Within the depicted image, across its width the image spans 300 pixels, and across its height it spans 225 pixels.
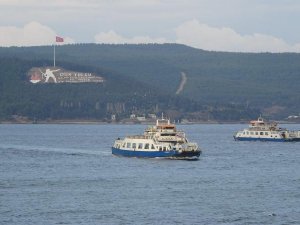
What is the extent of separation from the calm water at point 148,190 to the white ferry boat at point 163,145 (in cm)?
183

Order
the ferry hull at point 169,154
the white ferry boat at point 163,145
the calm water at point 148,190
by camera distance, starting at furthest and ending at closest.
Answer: the white ferry boat at point 163,145 → the ferry hull at point 169,154 → the calm water at point 148,190

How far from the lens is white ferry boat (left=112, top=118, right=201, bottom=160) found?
466 ft

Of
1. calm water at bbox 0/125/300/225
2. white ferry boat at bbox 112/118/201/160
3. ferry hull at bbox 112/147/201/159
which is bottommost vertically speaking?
calm water at bbox 0/125/300/225

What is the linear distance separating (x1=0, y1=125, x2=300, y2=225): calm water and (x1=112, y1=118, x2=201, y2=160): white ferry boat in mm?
1834

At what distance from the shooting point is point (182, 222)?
275ft

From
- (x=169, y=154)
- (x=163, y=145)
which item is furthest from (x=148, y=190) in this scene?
(x=163, y=145)

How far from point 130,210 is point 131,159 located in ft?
186

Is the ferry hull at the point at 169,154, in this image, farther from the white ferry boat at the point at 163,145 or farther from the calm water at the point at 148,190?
the calm water at the point at 148,190

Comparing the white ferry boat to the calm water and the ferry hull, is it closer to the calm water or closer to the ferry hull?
the ferry hull

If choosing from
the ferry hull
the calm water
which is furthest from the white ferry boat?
the calm water

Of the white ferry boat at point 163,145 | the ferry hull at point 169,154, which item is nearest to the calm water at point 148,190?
the ferry hull at point 169,154

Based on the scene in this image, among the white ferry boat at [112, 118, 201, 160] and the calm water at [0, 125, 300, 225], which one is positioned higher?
the white ferry boat at [112, 118, 201, 160]

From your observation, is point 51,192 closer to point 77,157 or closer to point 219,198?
point 219,198

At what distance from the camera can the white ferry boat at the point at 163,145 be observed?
142 metres
